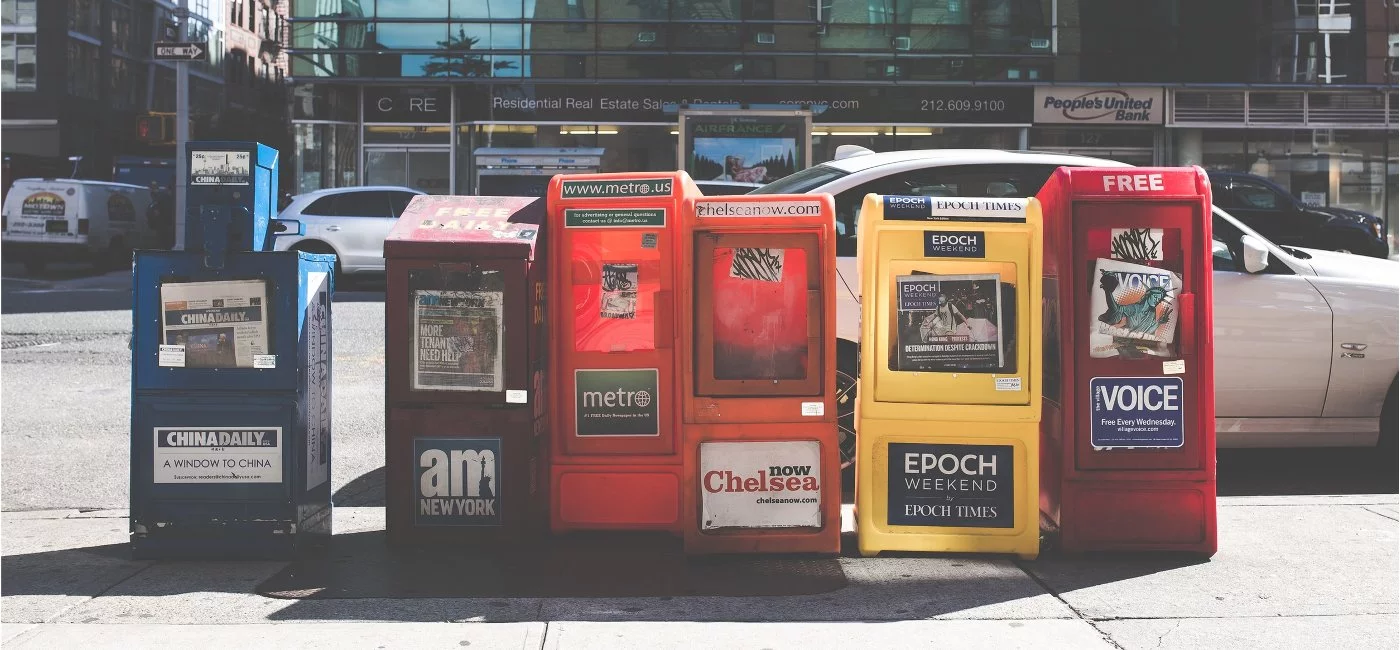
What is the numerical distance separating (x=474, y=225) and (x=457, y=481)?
108 cm

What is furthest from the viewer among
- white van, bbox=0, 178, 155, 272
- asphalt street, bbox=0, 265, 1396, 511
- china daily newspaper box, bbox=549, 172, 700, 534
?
white van, bbox=0, 178, 155, 272

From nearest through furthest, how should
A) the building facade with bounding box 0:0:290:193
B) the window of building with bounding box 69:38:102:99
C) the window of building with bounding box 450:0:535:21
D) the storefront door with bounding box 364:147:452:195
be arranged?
the window of building with bounding box 450:0:535:21 → the storefront door with bounding box 364:147:452:195 → the building facade with bounding box 0:0:290:193 → the window of building with bounding box 69:38:102:99

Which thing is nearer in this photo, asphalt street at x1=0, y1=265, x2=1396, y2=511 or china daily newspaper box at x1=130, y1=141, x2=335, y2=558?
china daily newspaper box at x1=130, y1=141, x2=335, y2=558

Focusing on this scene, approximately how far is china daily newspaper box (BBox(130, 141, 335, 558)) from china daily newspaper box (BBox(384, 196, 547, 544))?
42 centimetres

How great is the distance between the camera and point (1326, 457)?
301 inches

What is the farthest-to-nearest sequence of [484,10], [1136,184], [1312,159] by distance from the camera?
[1312,159], [484,10], [1136,184]

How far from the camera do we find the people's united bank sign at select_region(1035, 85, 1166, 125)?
27141mm

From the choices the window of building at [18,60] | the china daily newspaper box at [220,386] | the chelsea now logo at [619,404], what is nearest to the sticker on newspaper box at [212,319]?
the china daily newspaper box at [220,386]

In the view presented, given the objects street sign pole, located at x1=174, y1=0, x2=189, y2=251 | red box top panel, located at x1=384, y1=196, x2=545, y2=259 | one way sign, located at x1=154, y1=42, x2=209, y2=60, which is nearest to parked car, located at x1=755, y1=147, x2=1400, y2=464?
red box top panel, located at x1=384, y1=196, x2=545, y2=259

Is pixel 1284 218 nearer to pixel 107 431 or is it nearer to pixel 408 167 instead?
pixel 408 167

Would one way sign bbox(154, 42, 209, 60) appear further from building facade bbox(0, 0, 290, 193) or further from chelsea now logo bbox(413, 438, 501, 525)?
chelsea now logo bbox(413, 438, 501, 525)

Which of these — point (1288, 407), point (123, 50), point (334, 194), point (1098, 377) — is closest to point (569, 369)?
point (1098, 377)

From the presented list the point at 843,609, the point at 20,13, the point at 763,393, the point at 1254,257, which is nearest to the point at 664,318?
the point at 763,393

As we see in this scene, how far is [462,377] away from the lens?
5273 mm
